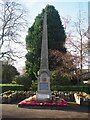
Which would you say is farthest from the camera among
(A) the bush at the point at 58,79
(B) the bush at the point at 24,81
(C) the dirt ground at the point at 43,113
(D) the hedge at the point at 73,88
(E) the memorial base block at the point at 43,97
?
(B) the bush at the point at 24,81

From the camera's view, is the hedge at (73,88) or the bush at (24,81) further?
the bush at (24,81)

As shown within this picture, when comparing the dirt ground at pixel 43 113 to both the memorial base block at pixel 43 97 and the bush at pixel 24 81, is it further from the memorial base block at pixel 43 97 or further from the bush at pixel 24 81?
the bush at pixel 24 81

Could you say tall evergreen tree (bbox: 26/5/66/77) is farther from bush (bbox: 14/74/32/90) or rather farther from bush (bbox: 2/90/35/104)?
bush (bbox: 2/90/35/104)

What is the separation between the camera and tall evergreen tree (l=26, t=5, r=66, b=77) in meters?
33.9

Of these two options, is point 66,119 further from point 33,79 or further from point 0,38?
point 33,79

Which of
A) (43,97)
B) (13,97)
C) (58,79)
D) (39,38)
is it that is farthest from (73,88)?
(39,38)

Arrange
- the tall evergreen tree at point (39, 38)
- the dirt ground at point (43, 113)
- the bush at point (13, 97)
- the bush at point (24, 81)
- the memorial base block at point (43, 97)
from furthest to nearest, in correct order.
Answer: the tall evergreen tree at point (39, 38) → the bush at point (24, 81) → the bush at point (13, 97) → the memorial base block at point (43, 97) → the dirt ground at point (43, 113)

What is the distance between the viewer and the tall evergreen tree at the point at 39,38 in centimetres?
3391

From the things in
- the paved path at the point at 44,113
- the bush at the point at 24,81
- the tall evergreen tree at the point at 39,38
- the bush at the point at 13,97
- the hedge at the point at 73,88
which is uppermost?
the tall evergreen tree at the point at 39,38

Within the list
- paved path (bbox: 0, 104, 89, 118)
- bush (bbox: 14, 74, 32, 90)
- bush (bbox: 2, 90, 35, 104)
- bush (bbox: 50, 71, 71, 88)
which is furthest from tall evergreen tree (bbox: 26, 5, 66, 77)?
paved path (bbox: 0, 104, 89, 118)

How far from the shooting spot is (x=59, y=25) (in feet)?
116

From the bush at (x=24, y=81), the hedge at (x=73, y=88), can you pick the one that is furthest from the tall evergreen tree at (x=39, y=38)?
the hedge at (x=73, y=88)

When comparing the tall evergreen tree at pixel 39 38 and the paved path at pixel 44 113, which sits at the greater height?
the tall evergreen tree at pixel 39 38

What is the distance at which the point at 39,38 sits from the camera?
33969 mm
